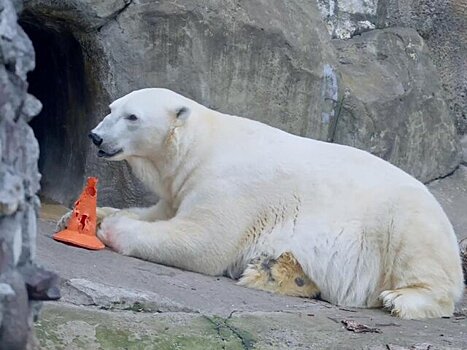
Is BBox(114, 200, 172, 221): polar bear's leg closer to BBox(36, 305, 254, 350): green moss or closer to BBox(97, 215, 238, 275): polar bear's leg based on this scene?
BBox(97, 215, 238, 275): polar bear's leg

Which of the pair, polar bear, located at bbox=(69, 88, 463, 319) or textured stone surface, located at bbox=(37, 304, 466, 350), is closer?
textured stone surface, located at bbox=(37, 304, 466, 350)

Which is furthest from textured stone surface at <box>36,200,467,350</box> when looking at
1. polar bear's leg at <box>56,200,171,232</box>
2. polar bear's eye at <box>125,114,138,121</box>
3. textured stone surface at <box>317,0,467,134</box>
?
textured stone surface at <box>317,0,467,134</box>

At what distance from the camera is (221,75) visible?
18.2ft

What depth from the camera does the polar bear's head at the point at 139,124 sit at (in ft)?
15.0

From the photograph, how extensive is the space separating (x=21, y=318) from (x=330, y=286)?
2.51 metres

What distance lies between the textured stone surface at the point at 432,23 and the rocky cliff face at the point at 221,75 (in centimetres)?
29

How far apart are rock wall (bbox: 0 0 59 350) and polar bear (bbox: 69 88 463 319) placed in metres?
2.22

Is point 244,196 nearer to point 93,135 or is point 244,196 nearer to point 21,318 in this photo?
point 93,135

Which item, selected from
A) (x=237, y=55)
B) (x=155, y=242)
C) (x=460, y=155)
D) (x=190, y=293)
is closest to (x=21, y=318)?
(x=190, y=293)

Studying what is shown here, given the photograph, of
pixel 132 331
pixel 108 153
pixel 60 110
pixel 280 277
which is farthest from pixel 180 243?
pixel 60 110

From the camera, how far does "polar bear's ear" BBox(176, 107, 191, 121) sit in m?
4.62

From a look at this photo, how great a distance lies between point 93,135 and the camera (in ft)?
14.8

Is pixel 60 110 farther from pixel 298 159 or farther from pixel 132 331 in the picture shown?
pixel 132 331

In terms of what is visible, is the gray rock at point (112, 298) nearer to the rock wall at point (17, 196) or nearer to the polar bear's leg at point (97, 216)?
the polar bear's leg at point (97, 216)
